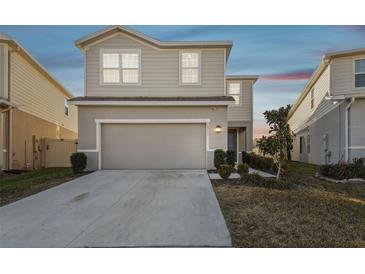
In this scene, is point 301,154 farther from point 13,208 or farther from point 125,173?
point 13,208

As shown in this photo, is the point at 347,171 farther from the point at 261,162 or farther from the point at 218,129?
the point at 218,129

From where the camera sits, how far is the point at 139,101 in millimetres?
13414

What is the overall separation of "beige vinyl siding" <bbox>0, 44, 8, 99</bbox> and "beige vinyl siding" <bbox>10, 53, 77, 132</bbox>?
1.71ft

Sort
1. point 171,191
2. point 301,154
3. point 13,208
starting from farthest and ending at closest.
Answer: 1. point 301,154
2. point 171,191
3. point 13,208

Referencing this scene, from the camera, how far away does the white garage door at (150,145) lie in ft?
45.6

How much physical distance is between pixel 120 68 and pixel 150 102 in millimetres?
2334

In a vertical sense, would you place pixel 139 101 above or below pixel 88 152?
above

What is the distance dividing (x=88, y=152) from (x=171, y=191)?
632 centimetres

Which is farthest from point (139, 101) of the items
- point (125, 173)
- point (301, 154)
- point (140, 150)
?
point (301, 154)

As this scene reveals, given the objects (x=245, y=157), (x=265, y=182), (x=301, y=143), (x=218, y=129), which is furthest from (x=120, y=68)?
(x=301, y=143)

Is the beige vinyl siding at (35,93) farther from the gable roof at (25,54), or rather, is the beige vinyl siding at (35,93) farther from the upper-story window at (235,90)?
the upper-story window at (235,90)

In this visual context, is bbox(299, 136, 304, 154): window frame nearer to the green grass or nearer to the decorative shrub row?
the green grass

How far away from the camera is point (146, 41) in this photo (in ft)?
46.6
